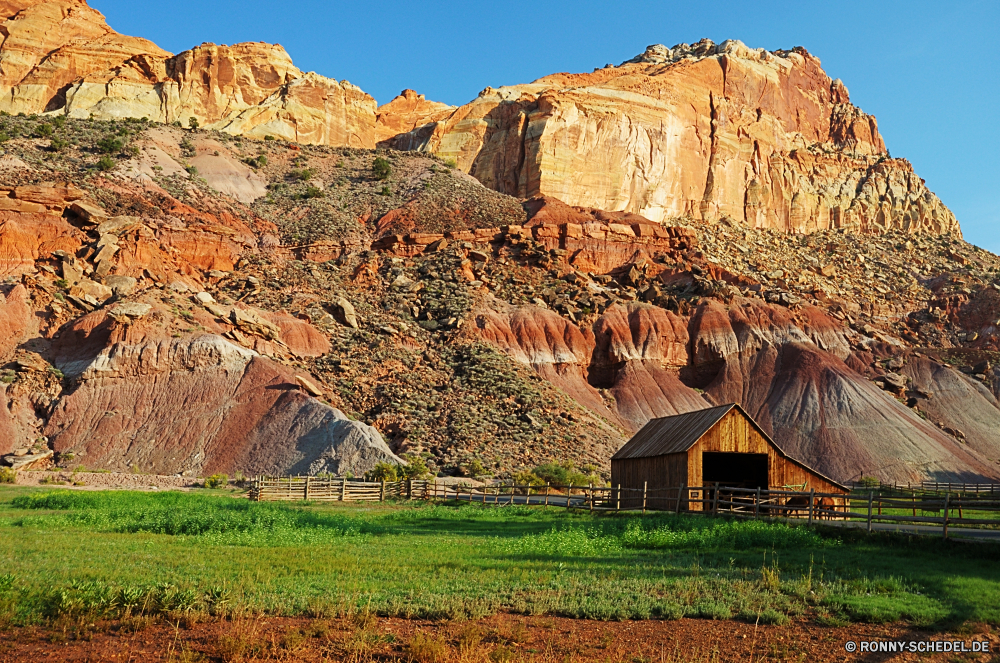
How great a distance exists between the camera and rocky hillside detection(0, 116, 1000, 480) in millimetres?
49688

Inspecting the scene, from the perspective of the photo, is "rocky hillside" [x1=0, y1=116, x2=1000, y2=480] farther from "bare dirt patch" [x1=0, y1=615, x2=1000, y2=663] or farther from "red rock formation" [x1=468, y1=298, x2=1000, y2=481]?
"bare dirt patch" [x1=0, y1=615, x2=1000, y2=663]

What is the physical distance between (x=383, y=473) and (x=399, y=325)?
21.4 metres

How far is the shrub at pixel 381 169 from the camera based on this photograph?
88312mm

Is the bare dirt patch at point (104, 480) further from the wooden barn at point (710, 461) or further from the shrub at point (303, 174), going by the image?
the shrub at point (303, 174)

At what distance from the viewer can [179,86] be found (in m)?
102

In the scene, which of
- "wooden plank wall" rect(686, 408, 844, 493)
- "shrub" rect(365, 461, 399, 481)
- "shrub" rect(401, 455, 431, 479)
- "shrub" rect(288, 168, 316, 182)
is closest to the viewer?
"wooden plank wall" rect(686, 408, 844, 493)

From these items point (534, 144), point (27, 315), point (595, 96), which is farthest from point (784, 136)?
point (27, 315)

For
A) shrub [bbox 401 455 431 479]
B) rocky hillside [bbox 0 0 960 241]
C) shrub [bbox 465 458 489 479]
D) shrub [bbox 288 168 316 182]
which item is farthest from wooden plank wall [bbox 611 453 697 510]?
rocky hillside [bbox 0 0 960 241]

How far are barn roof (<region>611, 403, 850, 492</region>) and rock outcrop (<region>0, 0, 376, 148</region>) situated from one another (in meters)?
74.2

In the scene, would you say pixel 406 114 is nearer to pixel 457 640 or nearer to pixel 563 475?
pixel 563 475

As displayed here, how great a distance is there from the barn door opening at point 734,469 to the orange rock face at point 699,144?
6323cm

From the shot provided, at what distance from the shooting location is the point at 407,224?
7906 cm

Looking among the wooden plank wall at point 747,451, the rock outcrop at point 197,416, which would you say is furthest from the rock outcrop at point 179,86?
the wooden plank wall at point 747,451

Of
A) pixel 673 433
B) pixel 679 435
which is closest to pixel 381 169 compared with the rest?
pixel 673 433
